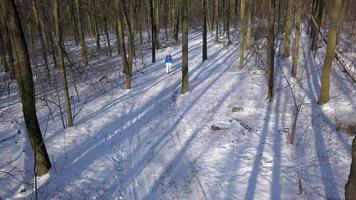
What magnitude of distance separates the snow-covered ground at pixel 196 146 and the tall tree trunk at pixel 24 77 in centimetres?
97

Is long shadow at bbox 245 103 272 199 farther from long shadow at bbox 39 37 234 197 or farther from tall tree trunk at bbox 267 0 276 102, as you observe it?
long shadow at bbox 39 37 234 197

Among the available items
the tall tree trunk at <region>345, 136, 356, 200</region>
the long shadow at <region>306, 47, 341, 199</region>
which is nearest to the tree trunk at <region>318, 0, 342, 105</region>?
the long shadow at <region>306, 47, 341, 199</region>

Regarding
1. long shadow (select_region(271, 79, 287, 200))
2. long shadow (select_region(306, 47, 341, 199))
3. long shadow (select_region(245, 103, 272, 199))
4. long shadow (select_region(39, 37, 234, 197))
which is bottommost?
long shadow (select_region(39, 37, 234, 197))

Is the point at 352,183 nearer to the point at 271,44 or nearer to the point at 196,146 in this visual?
the point at 196,146

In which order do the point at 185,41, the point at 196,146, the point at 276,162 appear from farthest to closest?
the point at 185,41 → the point at 196,146 → the point at 276,162

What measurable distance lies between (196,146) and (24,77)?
20.5ft

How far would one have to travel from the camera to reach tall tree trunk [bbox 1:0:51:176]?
8539mm

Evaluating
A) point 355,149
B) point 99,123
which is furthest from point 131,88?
point 355,149

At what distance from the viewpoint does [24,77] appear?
8.98 m

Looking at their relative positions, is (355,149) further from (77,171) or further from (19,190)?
(19,190)

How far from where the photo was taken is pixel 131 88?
20.3 metres

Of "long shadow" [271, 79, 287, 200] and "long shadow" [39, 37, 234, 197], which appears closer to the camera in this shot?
"long shadow" [271, 79, 287, 200]

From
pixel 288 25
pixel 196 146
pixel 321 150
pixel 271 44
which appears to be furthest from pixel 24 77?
pixel 288 25

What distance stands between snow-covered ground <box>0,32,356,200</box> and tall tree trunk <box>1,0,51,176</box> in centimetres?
97
